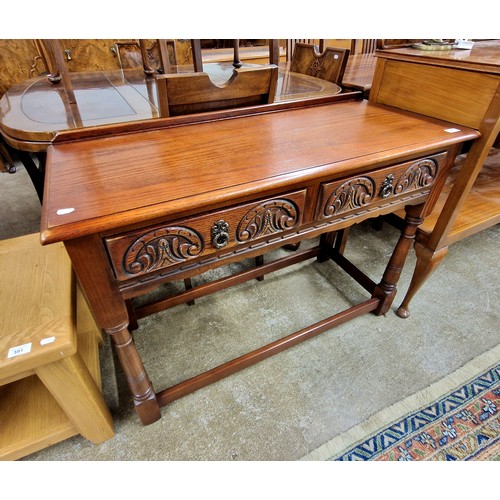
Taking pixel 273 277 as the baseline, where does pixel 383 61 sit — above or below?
above

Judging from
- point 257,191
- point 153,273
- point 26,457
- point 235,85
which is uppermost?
point 235,85

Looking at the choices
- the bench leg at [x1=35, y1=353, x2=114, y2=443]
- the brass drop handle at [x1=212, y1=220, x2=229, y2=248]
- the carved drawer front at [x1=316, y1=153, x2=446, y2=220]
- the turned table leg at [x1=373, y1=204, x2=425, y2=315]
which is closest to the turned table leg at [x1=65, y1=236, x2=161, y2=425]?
the bench leg at [x1=35, y1=353, x2=114, y2=443]

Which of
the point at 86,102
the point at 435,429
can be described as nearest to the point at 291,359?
the point at 435,429

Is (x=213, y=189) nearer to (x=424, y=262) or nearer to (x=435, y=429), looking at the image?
(x=424, y=262)

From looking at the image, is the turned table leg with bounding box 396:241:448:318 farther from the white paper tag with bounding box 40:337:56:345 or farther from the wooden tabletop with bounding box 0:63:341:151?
the white paper tag with bounding box 40:337:56:345

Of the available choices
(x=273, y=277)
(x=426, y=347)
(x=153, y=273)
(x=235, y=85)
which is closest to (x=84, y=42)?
(x=235, y=85)

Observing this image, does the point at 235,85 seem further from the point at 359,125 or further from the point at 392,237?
the point at 392,237

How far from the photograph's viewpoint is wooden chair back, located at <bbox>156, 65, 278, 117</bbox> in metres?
0.89

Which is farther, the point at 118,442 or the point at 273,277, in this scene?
the point at 273,277

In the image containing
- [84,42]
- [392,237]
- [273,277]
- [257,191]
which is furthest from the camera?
[84,42]

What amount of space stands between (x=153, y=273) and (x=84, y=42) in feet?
10.1

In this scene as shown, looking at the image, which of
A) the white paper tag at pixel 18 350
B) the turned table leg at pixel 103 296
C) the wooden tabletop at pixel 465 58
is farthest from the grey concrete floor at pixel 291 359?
the wooden tabletop at pixel 465 58

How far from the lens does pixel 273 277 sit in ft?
5.40

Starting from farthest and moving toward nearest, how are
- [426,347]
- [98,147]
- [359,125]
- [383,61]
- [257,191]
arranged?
[426,347], [383,61], [359,125], [98,147], [257,191]
